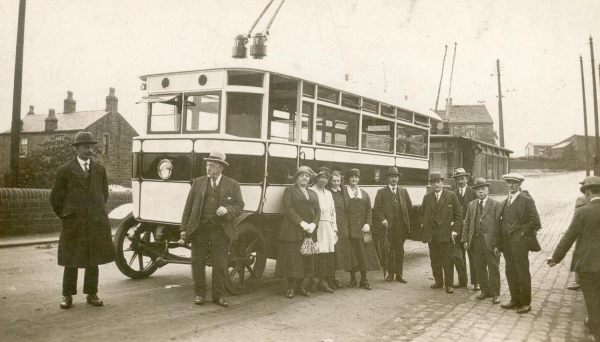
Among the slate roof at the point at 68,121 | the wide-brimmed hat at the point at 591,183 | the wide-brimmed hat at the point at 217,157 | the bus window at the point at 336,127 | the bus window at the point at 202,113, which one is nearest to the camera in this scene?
the wide-brimmed hat at the point at 591,183

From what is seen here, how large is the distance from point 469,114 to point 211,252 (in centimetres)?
6251

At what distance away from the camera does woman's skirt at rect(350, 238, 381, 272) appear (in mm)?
7609

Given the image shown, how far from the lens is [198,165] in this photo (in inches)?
269

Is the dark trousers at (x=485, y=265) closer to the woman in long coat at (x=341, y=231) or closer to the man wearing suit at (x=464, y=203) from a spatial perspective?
the man wearing suit at (x=464, y=203)

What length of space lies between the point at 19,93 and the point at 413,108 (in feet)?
29.7

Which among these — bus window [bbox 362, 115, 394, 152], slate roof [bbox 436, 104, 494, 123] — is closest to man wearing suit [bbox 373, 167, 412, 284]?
bus window [bbox 362, 115, 394, 152]

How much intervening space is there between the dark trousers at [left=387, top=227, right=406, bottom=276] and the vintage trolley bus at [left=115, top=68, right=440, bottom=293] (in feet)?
5.17

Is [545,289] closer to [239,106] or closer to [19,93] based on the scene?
[239,106]

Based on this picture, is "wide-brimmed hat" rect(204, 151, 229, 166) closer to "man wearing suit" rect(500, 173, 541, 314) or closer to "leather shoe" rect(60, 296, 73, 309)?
"leather shoe" rect(60, 296, 73, 309)

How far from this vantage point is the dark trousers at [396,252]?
816 cm

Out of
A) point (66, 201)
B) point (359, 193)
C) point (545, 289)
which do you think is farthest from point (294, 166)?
point (545, 289)

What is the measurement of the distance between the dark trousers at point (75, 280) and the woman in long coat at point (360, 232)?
3.57m

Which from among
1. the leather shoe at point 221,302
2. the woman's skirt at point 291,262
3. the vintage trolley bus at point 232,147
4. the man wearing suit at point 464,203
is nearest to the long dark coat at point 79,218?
the vintage trolley bus at point 232,147

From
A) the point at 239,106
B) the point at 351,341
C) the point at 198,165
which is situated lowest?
the point at 351,341
